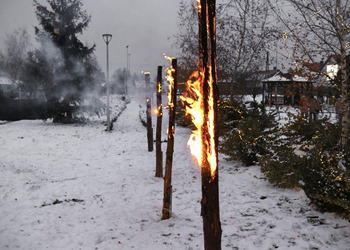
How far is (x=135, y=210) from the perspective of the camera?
5934mm

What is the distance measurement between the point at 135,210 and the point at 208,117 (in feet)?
12.8

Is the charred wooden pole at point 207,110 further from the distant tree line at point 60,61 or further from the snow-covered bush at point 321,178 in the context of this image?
the distant tree line at point 60,61

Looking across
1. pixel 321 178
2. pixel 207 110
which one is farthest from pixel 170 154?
pixel 207 110

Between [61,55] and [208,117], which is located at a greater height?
[61,55]

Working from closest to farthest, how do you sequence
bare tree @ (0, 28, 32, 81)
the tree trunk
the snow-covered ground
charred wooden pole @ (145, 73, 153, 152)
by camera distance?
the snow-covered ground < the tree trunk < charred wooden pole @ (145, 73, 153, 152) < bare tree @ (0, 28, 32, 81)

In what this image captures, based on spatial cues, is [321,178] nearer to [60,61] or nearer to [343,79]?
[343,79]

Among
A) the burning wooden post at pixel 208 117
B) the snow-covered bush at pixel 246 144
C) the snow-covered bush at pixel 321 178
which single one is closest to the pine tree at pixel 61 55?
the snow-covered bush at pixel 246 144

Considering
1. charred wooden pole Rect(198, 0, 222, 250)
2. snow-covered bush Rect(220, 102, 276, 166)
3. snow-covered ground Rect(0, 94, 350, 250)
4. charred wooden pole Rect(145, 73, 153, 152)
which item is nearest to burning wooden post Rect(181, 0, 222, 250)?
charred wooden pole Rect(198, 0, 222, 250)

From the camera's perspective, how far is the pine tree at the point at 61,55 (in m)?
20.0

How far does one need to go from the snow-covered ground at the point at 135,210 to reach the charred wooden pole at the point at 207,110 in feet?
5.51

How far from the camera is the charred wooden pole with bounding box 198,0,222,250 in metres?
2.63

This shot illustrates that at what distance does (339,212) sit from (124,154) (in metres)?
8.44

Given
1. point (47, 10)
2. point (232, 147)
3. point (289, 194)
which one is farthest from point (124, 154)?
point (47, 10)

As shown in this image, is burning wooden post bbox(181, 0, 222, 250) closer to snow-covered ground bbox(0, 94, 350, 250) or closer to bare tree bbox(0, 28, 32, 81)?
snow-covered ground bbox(0, 94, 350, 250)
